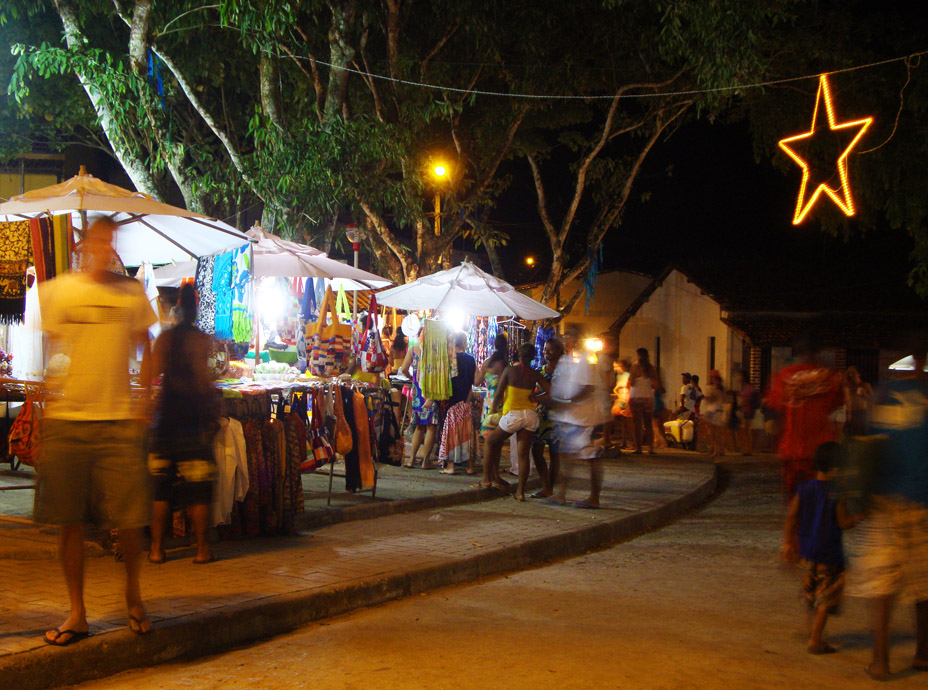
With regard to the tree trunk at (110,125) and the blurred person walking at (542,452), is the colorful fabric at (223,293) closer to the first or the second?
the blurred person walking at (542,452)

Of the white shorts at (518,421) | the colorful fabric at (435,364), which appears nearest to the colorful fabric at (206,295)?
the white shorts at (518,421)

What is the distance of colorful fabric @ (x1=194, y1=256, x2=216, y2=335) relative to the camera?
31.0 feet

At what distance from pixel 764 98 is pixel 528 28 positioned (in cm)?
668

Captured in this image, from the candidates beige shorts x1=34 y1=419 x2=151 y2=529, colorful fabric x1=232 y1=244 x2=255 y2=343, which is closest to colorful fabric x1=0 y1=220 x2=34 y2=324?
colorful fabric x1=232 y1=244 x2=255 y2=343

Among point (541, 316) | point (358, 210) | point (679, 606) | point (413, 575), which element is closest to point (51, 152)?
point (358, 210)

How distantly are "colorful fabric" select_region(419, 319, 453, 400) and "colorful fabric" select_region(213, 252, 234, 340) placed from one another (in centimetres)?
351

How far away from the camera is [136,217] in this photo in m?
9.01

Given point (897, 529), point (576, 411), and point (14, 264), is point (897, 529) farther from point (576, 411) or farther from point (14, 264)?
point (14, 264)

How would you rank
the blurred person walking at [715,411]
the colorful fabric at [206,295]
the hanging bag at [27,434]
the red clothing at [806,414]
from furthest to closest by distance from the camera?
the blurred person walking at [715,411], the colorful fabric at [206,295], the hanging bag at [27,434], the red clothing at [806,414]

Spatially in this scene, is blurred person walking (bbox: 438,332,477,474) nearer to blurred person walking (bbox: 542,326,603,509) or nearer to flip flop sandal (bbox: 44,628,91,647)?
blurred person walking (bbox: 542,326,603,509)

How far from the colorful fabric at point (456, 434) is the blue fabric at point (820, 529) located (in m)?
7.71

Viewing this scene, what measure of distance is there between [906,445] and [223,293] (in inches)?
271

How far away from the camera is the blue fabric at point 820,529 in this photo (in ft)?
17.2

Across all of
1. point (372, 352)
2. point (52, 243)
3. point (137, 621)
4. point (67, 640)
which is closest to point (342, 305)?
point (372, 352)
